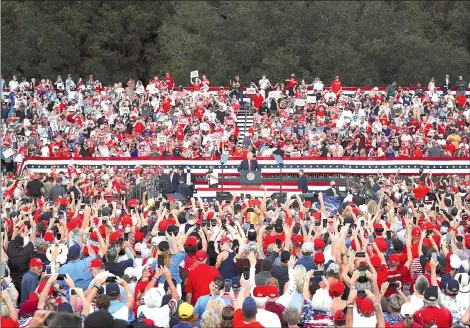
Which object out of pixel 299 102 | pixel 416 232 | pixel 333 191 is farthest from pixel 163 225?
pixel 299 102

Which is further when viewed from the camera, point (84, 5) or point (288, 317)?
point (84, 5)

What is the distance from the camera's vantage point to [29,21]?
59000 mm

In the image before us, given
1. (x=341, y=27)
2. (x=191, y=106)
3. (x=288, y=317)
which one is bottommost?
(x=288, y=317)

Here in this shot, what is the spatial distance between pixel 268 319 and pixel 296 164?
1005 inches

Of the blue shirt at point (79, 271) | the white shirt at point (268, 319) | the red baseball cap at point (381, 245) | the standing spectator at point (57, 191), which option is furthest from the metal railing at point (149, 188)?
the white shirt at point (268, 319)

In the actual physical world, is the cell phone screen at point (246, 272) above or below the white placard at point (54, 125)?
below

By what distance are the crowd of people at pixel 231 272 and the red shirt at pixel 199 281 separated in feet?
0.05

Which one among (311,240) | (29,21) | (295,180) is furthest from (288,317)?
(29,21)

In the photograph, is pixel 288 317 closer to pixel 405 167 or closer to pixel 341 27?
pixel 405 167

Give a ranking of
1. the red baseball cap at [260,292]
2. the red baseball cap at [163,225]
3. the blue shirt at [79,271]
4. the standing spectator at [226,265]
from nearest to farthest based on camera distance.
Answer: the red baseball cap at [260,292] < the blue shirt at [79,271] < the standing spectator at [226,265] < the red baseball cap at [163,225]

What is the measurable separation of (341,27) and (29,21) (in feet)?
55.4

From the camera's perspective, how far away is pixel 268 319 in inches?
470

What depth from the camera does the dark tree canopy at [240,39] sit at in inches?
2158

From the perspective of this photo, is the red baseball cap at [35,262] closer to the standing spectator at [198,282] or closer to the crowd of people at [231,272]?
the crowd of people at [231,272]
